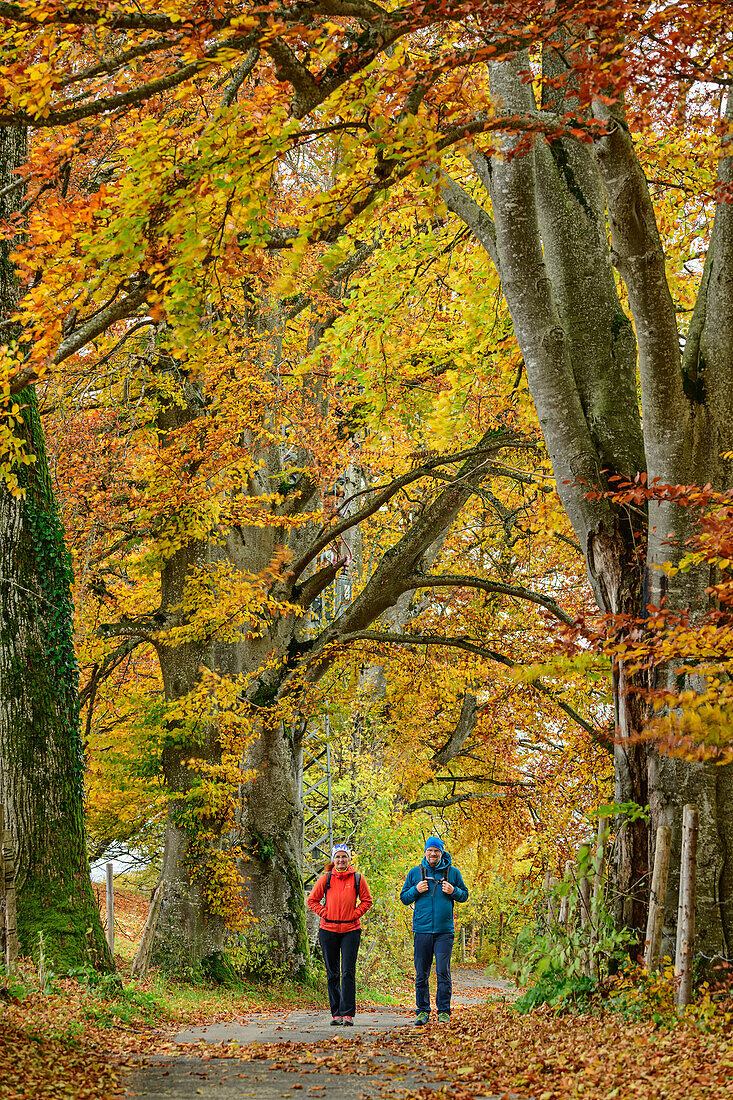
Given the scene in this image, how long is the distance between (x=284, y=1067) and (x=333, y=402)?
1038 cm

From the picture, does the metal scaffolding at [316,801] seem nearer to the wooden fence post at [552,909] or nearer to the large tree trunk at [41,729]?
the wooden fence post at [552,909]

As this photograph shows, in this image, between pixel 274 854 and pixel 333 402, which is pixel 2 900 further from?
pixel 333 402

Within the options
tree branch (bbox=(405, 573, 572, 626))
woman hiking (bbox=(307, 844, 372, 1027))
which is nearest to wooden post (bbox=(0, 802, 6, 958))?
woman hiking (bbox=(307, 844, 372, 1027))

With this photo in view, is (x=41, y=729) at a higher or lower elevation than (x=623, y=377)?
lower

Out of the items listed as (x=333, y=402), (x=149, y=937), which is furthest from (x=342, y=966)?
(x=333, y=402)

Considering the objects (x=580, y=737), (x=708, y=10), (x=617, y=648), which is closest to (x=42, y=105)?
(x=708, y=10)

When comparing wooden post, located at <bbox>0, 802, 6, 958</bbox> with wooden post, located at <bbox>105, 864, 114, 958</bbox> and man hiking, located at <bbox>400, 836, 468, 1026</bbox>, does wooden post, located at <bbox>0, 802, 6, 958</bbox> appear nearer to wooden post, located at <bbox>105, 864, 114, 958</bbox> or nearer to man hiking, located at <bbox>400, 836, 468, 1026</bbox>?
man hiking, located at <bbox>400, 836, 468, 1026</bbox>

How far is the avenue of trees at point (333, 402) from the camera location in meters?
5.98

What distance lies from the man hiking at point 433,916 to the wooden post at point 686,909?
9.53 feet

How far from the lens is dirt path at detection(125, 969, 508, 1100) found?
5.52m

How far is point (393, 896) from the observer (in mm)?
23906

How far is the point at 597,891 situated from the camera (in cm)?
821

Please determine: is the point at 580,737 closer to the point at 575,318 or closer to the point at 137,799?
the point at 137,799

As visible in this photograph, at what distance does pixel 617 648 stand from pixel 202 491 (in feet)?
26.9
